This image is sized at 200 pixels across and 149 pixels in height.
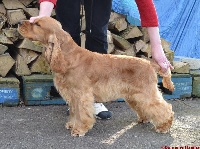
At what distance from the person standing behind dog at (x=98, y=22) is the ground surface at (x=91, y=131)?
30 centimetres

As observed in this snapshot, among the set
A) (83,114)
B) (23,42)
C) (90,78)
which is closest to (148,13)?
(90,78)

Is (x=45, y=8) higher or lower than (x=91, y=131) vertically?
higher

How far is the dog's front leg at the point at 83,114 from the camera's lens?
3396 millimetres

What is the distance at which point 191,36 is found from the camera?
506 cm

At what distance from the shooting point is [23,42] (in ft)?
14.2

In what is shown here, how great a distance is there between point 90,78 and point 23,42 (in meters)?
1.21

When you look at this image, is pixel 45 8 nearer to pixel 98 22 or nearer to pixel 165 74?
pixel 98 22

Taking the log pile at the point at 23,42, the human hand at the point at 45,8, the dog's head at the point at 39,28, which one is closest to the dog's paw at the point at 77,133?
the dog's head at the point at 39,28

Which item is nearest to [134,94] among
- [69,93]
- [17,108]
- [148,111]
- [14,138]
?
[148,111]

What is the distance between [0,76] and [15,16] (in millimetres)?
627

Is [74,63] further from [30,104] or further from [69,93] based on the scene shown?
[30,104]

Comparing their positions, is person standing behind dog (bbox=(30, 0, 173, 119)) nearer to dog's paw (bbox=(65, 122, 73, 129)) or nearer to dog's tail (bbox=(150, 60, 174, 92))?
dog's tail (bbox=(150, 60, 174, 92))

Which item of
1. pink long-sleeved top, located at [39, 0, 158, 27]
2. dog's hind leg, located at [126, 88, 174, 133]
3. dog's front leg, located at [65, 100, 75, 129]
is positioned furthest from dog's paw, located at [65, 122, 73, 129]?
pink long-sleeved top, located at [39, 0, 158, 27]

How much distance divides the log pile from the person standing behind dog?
23.3 inches
